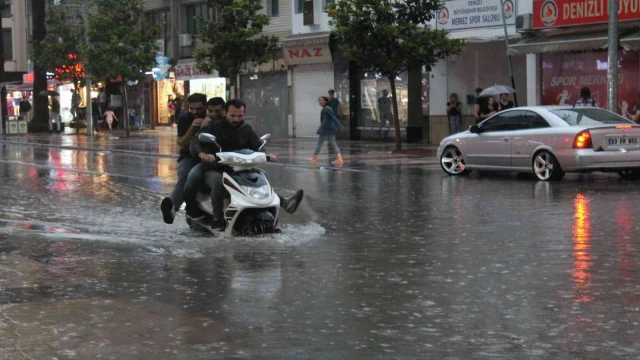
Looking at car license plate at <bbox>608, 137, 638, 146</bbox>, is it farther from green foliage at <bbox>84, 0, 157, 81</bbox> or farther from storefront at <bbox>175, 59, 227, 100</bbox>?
storefront at <bbox>175, 59, 227, 100</bbox>

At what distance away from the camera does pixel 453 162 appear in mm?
20734

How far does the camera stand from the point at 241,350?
6.03 m

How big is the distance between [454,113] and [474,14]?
3074 mm

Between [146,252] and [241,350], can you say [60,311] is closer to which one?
[241,350]

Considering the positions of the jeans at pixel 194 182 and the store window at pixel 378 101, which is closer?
the jeans at pixel 194 182

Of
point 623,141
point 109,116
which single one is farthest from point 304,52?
point 623,141

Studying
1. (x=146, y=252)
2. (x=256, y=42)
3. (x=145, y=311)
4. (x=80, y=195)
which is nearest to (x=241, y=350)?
(x=145, y=311)

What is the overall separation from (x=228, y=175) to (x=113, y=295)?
3.03 metres

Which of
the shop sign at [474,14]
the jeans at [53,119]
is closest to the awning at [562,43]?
the shop sign at [474,14]

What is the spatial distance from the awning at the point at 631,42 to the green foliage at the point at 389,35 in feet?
15.3

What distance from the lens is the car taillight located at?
58.5 ft

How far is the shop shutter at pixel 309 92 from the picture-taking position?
39.3 meters

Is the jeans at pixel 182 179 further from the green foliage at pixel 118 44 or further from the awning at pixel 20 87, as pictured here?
the awning at pixel 20 87

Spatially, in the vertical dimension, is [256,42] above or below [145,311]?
above
